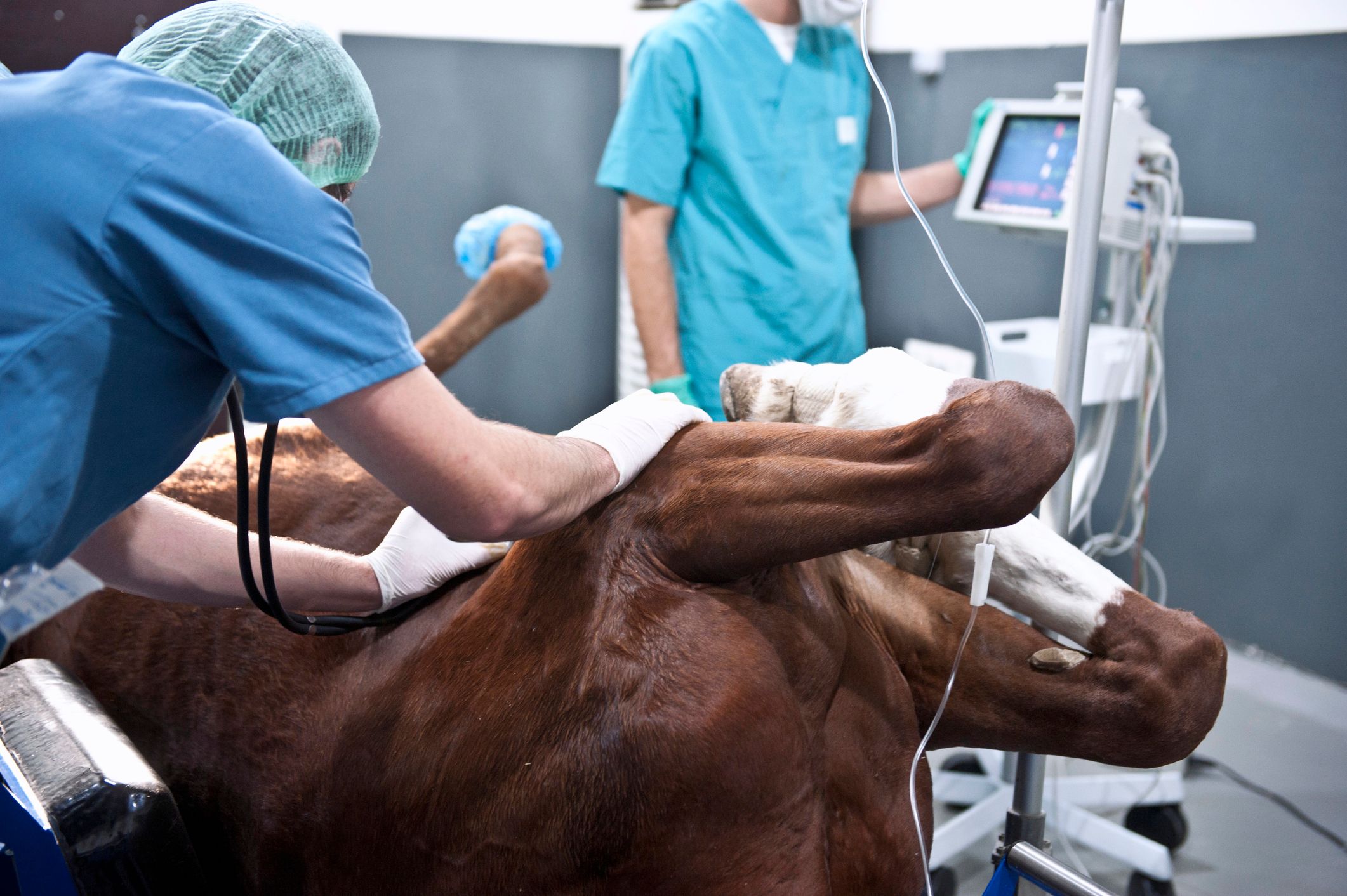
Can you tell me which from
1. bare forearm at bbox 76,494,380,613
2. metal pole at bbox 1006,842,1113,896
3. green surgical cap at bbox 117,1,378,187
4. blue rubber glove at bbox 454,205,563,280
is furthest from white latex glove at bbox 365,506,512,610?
blue rubber glove at bbox 454,205,563,280

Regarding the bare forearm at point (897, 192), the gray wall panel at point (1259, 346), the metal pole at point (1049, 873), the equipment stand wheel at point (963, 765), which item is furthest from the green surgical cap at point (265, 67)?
the gray wall panel at point (1259, 346)

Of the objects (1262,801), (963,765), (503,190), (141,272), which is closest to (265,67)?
(141,272)

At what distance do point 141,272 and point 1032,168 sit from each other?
1.48 m

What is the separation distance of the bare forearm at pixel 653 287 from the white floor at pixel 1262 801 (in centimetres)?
87

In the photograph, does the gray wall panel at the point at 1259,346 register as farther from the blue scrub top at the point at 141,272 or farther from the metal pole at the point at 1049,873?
the blue scrub top at the point at 141,272

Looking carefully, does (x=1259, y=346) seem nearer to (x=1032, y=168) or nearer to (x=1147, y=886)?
(x=1032, y=168)

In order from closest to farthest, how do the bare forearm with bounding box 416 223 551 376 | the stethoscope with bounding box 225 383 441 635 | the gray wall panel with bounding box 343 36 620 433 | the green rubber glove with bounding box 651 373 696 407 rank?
the stethoscope with bounding box 225 383 441 635 < the green rubber glove with bounding box 651 373 696 407 < the bare forearm with bounding box 416 223 551 376 < the gray wall panel with bounding box 343 36 620 433

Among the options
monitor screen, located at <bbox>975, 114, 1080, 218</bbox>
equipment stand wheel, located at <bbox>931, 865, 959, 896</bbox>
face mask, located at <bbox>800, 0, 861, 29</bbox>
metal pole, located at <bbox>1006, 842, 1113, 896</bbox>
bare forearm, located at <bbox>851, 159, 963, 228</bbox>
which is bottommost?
equipment stand wheel, located at <bbox>931, 865, 959, 896</bbox>

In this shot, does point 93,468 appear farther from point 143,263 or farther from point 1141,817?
point 1141,817

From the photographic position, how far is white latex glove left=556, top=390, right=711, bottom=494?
782mm

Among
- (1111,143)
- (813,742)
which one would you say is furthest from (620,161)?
(813,742)

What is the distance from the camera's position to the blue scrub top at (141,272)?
1.85 feet

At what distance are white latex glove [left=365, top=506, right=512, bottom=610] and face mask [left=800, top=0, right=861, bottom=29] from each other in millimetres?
1206

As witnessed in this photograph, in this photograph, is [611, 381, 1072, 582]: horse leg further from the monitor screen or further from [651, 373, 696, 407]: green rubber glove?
the monitor screen
